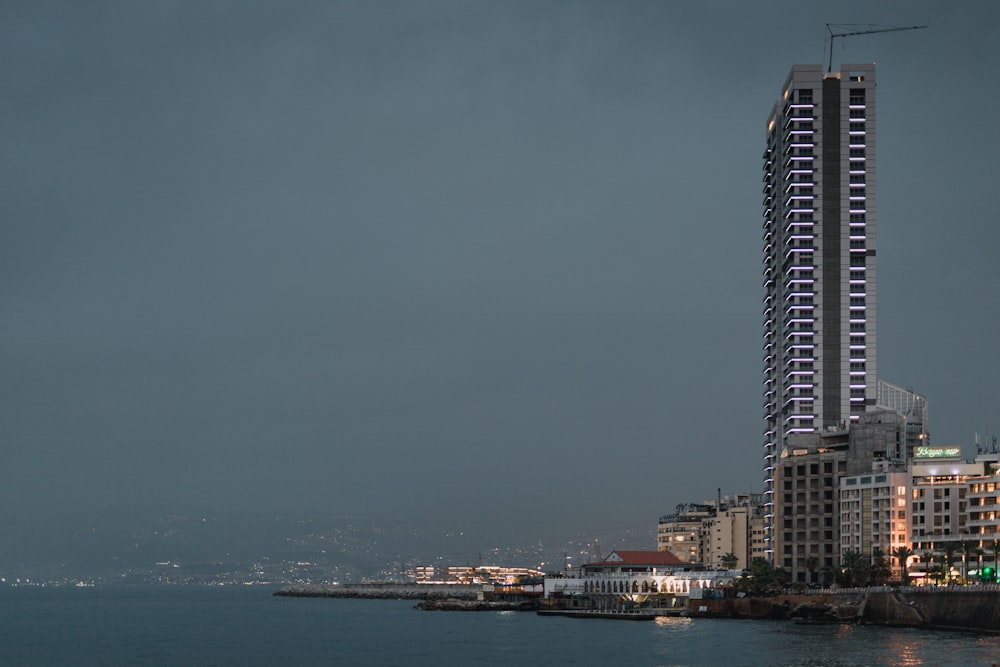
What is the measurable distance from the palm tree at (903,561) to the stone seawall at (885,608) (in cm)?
1385

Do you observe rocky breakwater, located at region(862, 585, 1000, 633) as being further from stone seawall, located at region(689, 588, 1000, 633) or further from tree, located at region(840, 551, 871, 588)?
tree, located at region(840, 551, 871, 588)

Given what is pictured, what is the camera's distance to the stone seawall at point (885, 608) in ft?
479

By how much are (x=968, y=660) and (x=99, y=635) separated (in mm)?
129881

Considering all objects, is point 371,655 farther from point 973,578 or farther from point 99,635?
point 973,578

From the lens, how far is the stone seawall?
479 feet

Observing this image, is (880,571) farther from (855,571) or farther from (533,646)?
(533,646)

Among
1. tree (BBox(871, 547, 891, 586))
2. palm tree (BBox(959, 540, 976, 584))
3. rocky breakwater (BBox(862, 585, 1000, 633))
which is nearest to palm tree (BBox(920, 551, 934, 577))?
tree (BBox(871, 547, 891, 586))

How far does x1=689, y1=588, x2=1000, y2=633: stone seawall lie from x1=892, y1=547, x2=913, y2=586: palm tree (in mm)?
13848

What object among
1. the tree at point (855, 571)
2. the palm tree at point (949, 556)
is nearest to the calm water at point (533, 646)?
the tree at point (855, 571)

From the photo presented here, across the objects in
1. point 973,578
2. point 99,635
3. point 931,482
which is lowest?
point 99,635

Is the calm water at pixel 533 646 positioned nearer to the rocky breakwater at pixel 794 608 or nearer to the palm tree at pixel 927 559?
the rocky breakwater at pixel 794 608

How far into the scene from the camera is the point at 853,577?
7397 inches

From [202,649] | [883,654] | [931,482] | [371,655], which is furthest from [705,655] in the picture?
[931,482]

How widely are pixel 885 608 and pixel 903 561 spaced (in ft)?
93.6
